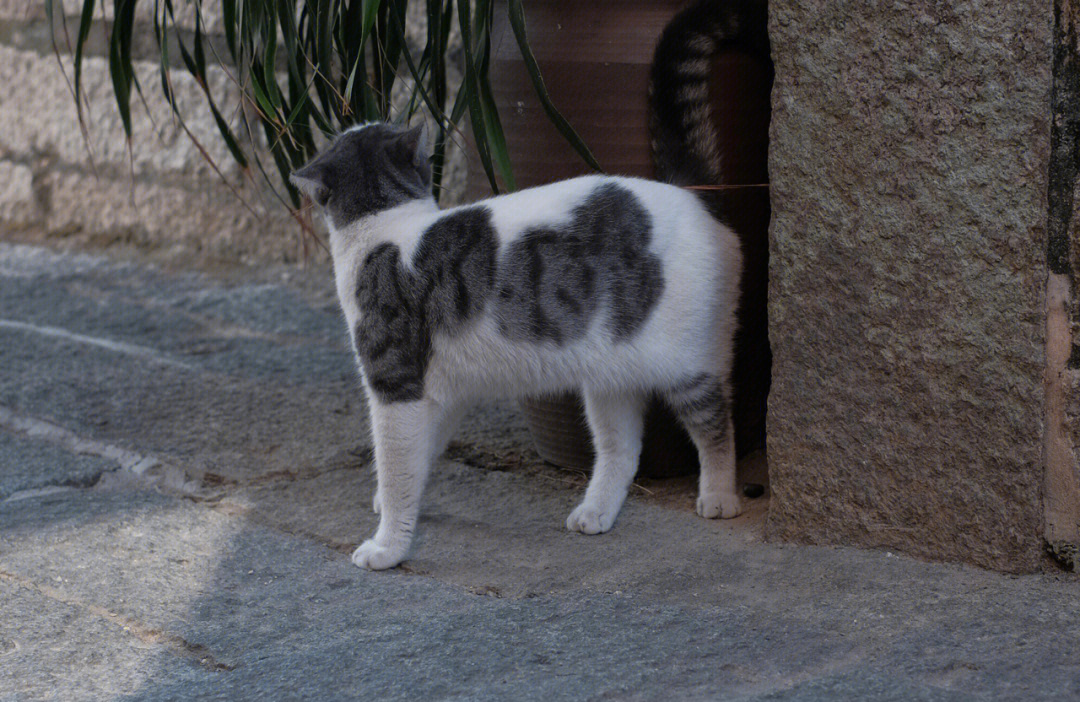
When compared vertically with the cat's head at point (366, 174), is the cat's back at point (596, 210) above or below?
below

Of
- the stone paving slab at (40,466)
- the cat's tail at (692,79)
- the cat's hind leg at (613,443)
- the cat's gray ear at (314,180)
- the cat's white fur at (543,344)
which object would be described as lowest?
the stone paving slab at (40,466)

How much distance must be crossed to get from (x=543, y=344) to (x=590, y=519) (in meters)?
0.40

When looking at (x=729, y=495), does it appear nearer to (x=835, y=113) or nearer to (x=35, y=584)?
(x=835, y=113)

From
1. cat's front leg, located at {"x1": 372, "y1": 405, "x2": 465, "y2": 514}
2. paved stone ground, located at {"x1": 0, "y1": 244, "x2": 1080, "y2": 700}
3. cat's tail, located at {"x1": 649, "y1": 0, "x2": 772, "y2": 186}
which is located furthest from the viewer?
cat's front leg, located at {"x1": 372, "y1": 405, "x2": 465, "y2": 514}

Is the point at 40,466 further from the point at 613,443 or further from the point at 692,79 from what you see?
the point at 692,79

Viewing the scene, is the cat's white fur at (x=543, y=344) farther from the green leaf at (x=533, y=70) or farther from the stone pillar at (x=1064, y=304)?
the stone pillar at (x=1064, y=304)

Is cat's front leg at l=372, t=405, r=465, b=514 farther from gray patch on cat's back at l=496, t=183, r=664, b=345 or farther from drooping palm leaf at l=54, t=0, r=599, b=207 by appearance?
drooping palm leaf at l=54, t=0, r=599, b=207

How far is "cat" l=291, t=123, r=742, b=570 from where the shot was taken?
7.32 feet

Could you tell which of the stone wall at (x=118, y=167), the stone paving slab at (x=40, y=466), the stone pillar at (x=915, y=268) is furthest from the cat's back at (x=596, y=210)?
the stone wall at (x=118, y=167)

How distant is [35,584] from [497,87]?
1.37 m

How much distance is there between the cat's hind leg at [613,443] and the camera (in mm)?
2469

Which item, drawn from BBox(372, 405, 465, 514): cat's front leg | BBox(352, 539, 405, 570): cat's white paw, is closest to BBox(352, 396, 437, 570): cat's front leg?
BBox(352, 539, 405, 570): cat's white paw

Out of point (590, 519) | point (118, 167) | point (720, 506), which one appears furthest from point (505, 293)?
point (118, 167)

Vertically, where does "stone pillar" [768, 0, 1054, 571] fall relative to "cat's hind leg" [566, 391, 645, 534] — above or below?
above
